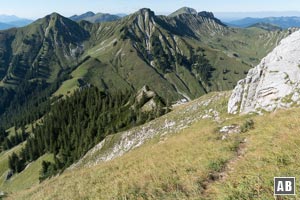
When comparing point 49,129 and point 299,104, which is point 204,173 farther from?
point 49,129

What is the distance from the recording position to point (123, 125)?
9950cm

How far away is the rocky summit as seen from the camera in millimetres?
36938

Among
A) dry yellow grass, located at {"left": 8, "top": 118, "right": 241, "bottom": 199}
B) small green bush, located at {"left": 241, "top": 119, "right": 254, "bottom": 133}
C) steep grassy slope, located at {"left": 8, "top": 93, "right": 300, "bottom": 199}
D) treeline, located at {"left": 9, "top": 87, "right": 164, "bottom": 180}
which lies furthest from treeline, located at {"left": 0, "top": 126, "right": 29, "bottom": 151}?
small green bush, located at {"left": 241, "top": 119, "right": 254, "bottom": 133}

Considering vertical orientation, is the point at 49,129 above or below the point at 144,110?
below

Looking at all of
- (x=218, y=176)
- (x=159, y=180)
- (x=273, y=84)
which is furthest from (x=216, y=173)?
(x=273, y=84)

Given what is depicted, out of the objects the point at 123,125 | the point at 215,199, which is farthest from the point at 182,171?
the point at 123,125

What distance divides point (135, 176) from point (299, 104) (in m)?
24.2

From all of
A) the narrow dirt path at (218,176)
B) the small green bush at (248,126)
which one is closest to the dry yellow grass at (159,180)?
the narrow dirt path at (218,176)

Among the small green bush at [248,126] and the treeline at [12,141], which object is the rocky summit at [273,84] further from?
the treeline at [12,141]

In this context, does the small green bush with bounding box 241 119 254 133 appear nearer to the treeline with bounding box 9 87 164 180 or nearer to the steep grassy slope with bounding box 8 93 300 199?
the steep grassy slope with bounding box 8 93 300 199

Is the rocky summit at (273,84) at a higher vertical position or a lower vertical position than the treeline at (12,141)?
higher

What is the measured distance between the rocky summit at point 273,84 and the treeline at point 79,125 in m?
43.1

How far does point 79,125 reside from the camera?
132 metres

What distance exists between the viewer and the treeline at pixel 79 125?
9759cm
